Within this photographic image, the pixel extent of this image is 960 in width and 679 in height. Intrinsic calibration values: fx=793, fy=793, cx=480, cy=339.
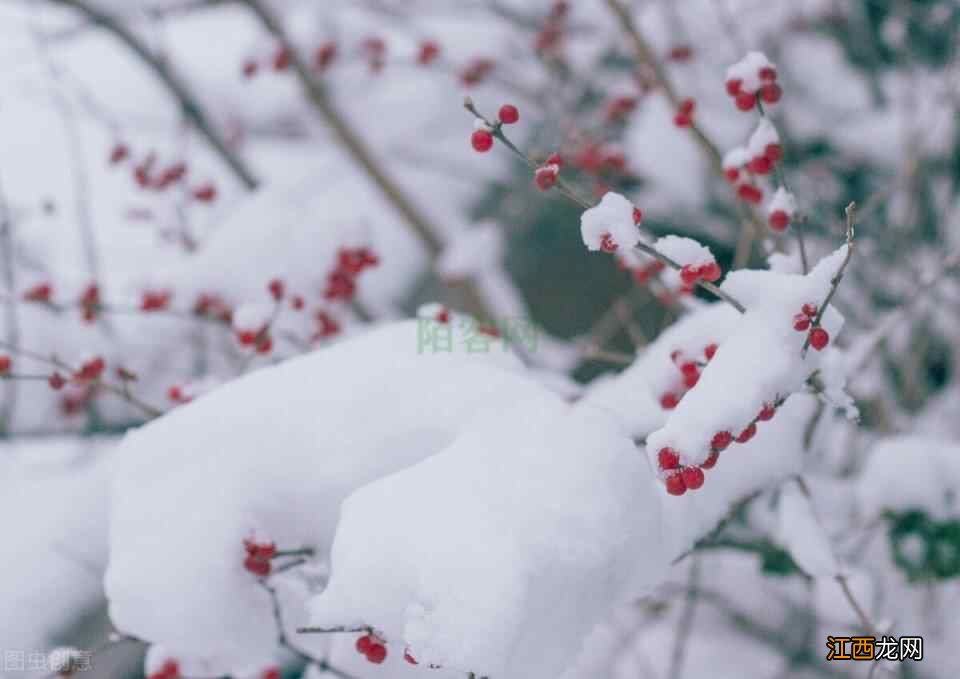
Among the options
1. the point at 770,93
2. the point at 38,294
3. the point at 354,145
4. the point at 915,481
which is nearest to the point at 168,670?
the point at 38,294

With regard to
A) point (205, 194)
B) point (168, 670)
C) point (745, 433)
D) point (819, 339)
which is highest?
point (205, 194)

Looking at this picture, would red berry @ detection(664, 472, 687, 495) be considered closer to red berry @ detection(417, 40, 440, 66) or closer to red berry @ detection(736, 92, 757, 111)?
red berry @ detection(736, 92, 757, 111)

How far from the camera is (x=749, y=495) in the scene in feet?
4.74

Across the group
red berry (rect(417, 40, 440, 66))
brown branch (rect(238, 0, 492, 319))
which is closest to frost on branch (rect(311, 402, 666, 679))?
red berry (rect(417, 40, 440, 66))

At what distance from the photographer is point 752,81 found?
4.31 ft

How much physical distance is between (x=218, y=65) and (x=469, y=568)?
524cm

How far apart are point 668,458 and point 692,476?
0.19 feet

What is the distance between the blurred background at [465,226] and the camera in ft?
6.94

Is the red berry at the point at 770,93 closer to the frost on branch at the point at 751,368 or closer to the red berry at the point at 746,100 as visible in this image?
the red berry at the point at 746,100

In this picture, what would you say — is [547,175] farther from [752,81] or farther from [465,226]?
[465,226]

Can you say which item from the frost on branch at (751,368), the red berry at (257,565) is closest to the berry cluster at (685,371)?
the frost on branch at (751,368)

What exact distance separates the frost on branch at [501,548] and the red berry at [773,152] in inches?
21.2

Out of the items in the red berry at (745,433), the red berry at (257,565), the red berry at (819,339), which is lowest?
the red berry at (257,565)

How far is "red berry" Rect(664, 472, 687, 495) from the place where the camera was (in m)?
0.98
